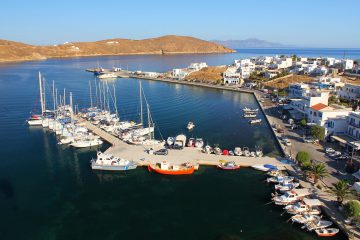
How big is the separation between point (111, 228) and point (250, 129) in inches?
1284

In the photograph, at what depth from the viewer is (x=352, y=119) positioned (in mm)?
40938

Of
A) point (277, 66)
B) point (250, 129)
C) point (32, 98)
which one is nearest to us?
point (250, 129)

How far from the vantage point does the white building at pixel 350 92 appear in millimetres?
61938

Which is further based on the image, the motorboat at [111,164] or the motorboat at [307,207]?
the motorboat at [111,164]

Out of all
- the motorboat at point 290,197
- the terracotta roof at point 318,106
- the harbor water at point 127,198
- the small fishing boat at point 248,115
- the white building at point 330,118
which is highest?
the terracotta roof at point 318,106

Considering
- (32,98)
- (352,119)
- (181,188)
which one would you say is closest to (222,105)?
(352,119)

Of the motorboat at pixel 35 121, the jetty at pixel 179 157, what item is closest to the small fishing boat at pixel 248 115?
the jetty at pixel 179 157

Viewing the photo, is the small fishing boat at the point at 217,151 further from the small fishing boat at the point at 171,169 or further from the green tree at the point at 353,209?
the green tree at the point at 353,209

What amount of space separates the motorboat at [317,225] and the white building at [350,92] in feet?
146

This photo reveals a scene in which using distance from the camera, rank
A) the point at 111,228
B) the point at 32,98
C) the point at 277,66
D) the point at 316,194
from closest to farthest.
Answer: the point at 111,228 → the point at 316,194 → the point at 32,98 → the point at 277,66

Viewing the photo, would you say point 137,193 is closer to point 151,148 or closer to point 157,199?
point 157,199

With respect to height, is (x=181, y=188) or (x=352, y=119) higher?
(x=352, y=119)

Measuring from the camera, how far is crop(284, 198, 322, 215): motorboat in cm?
2710

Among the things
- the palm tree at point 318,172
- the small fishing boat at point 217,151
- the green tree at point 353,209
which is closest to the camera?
the green tree at point 353,209
